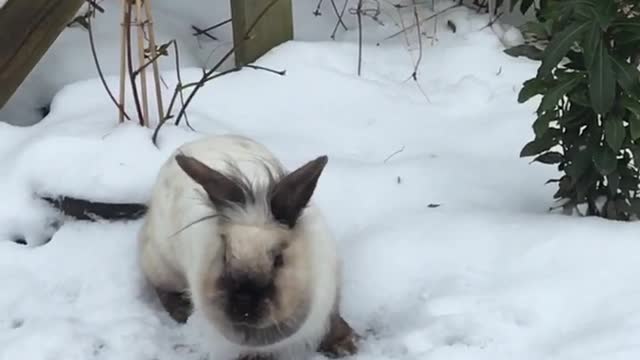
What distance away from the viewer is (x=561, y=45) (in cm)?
322

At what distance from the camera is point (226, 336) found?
9.33 ft

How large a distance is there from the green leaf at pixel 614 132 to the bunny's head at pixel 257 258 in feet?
3.02

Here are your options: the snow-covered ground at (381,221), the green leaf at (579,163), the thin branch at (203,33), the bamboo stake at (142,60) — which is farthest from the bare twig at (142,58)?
the green leaf at (579,163)

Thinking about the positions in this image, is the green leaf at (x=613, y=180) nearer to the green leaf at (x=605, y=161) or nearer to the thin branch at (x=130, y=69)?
the green leaf at (x=605, y=161)

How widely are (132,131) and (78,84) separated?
21.7 inches

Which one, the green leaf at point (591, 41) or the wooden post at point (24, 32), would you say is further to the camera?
the wooden post at point (24, 32)

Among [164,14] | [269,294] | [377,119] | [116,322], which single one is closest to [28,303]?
[116,322]

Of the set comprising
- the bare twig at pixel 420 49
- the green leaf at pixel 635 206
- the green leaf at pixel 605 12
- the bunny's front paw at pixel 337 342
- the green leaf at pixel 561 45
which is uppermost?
the green leaf at pixel 605 12

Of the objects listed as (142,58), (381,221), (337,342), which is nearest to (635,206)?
(381,221)

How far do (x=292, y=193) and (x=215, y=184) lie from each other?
194 millimetres

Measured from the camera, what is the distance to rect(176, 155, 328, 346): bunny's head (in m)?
2.67

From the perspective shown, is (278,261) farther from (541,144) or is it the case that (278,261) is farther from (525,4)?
(525,4)

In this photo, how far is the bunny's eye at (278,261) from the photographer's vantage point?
272 cm

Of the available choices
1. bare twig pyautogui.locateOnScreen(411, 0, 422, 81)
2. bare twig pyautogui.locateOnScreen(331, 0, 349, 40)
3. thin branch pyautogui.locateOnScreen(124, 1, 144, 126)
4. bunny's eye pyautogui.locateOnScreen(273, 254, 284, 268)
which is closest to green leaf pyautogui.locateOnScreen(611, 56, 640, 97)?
bunny's eye pyautogui.locateOnScreen(273, 254, 284, 268)
